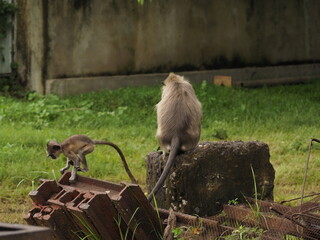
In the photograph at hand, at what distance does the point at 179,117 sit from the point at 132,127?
4055mm

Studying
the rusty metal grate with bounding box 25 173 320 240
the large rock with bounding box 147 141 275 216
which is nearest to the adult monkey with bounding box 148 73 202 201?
the large rock with bounding box 147 141 275 216

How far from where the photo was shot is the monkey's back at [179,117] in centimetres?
693

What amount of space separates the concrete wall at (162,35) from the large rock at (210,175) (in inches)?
292

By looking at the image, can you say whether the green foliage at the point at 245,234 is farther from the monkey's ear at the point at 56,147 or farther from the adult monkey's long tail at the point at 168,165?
the monkey's ear at the point at 56,147

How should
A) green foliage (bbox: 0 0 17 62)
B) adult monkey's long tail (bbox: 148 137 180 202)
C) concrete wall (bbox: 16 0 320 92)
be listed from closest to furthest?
adult monkey's long tail (bbox: 148 137 180 202), green foliage (bbox: 0 0 17 62), concrete wall (bbox: 16 0 320 92)

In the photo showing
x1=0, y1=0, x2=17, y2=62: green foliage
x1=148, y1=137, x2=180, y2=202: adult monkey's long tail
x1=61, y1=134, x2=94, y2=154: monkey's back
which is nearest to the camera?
x1=148, y1=137, x2=180, y2=202: adult monkey's long tail

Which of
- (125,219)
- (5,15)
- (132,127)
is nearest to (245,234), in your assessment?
(125,219)

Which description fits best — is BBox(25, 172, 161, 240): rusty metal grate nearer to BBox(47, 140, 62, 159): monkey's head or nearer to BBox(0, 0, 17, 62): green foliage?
BBox(47, 140, 62, 159): monkey's head

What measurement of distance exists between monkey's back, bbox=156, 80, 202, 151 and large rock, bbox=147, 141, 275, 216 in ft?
1.10

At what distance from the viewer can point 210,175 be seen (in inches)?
250

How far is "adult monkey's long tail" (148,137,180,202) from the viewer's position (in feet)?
19.2

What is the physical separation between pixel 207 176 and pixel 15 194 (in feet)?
8.31

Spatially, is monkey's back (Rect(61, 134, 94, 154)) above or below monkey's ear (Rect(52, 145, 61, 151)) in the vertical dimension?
above

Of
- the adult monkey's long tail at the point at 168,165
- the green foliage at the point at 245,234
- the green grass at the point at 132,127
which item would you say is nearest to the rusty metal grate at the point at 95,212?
the adult monkey's long tail at the point at 168,165
